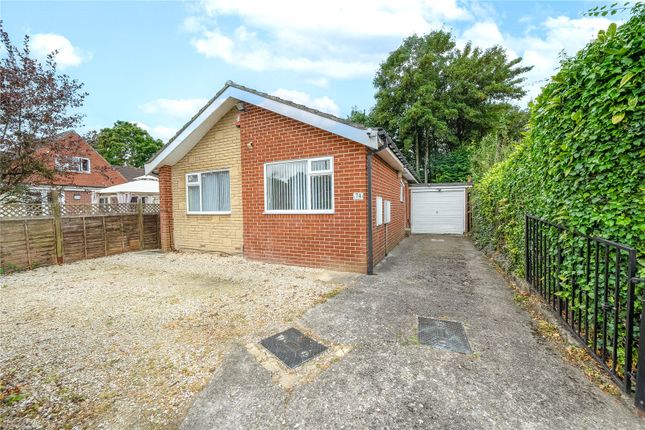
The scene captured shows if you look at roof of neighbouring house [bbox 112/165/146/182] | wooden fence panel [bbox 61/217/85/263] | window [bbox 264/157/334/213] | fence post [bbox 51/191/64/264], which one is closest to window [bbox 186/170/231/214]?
window [bbox 264/157/334/213]

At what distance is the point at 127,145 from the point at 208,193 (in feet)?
124

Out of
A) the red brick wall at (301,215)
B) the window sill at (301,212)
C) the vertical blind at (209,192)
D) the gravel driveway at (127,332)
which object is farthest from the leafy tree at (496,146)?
the vertical blind at (209,192)

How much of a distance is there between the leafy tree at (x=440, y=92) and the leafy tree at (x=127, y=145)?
33.2m

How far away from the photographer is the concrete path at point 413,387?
2.00 meters

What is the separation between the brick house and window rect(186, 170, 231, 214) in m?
0.03

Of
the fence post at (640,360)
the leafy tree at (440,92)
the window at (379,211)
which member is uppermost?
the leafy tree at (440,92)

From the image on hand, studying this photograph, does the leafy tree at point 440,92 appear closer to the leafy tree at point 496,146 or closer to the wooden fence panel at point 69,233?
the leafy tree at point 496,146

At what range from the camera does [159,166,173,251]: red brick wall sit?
30.6ft

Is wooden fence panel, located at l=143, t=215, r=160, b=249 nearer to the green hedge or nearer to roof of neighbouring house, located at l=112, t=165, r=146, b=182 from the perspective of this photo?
the green hedge

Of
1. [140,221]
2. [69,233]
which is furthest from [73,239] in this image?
[140,221]

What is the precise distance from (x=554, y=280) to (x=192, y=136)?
917cm

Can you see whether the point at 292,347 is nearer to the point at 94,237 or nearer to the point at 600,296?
the point at 600,296

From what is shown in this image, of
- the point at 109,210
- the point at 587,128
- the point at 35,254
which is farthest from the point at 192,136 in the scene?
the point at 587,128

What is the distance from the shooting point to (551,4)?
324 inches
